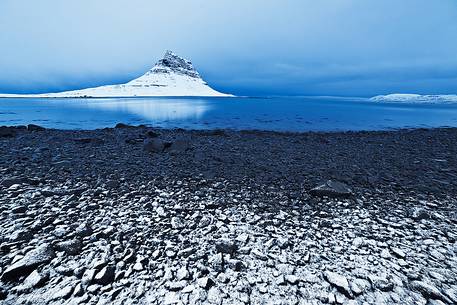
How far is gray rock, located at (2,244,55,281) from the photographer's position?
4.09 m

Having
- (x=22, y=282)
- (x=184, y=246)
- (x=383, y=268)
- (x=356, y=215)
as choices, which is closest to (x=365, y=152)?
(x=356, y=215)

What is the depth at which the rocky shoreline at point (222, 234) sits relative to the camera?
3.99 metres

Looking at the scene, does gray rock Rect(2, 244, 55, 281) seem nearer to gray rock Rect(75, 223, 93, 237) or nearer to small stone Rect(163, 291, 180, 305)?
gray rock Rect(75, 223, 93, 237)

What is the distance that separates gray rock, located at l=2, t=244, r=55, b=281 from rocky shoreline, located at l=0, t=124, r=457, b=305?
2 cm

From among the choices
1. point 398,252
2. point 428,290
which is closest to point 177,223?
point 398,252

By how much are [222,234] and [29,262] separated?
3.93 m

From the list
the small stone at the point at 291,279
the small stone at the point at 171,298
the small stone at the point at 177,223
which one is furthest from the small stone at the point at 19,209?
the small stone at the point at 291,279

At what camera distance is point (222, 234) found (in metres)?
5.59

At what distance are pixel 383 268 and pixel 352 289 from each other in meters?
1.04

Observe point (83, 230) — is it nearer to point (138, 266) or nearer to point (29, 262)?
point (29, 262)

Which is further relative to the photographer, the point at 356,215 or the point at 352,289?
the point at 356,215

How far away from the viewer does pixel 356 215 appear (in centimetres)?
667

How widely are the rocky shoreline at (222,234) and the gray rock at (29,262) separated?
0.02 m

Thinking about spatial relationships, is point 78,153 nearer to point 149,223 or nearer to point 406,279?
point 149,223
